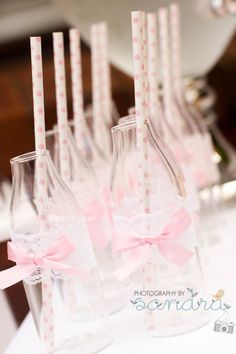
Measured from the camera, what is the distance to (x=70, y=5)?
1403 millimetres

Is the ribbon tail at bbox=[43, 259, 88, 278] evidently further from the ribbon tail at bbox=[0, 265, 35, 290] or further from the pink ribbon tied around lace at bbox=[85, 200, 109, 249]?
the pink ribbon tied around lace at bbox=[85, 200, 109, 249]

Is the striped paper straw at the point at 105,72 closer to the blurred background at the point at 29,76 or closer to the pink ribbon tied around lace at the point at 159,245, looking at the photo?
the pink ribbon tied around lace at the point at 159,245

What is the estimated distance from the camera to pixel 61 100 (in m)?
0.91

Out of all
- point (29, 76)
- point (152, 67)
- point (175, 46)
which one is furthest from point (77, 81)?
point (29, 76)

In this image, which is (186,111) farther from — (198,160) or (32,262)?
(32,262)

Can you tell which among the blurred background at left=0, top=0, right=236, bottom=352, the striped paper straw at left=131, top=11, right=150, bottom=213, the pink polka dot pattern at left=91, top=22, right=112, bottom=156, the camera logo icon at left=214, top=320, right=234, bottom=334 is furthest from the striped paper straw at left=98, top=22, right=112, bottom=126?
the blurred background at left=0, top=0, right=236, bottom=352

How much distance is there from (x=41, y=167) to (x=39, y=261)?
0.32ft

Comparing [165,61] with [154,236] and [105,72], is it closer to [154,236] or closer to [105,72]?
[105,72]

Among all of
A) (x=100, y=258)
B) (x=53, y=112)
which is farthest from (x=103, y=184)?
(x=53, y=112)

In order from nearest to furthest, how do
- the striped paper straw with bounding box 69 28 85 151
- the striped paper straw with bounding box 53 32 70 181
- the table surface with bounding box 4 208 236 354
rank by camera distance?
the table surface with bounding box 4 208 236 354, the striped paper straw with bounding box 53 32 70 181, the striped paper straw with bounding box 69 28 85 151

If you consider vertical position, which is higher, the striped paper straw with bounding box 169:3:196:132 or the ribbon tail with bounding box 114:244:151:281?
the striped paper straw with bounding box 169:3:196:132

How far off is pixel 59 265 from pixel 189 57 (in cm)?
70

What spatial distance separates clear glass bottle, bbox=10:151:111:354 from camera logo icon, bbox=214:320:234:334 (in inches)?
4.7

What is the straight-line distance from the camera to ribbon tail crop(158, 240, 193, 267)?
0.83 meters
